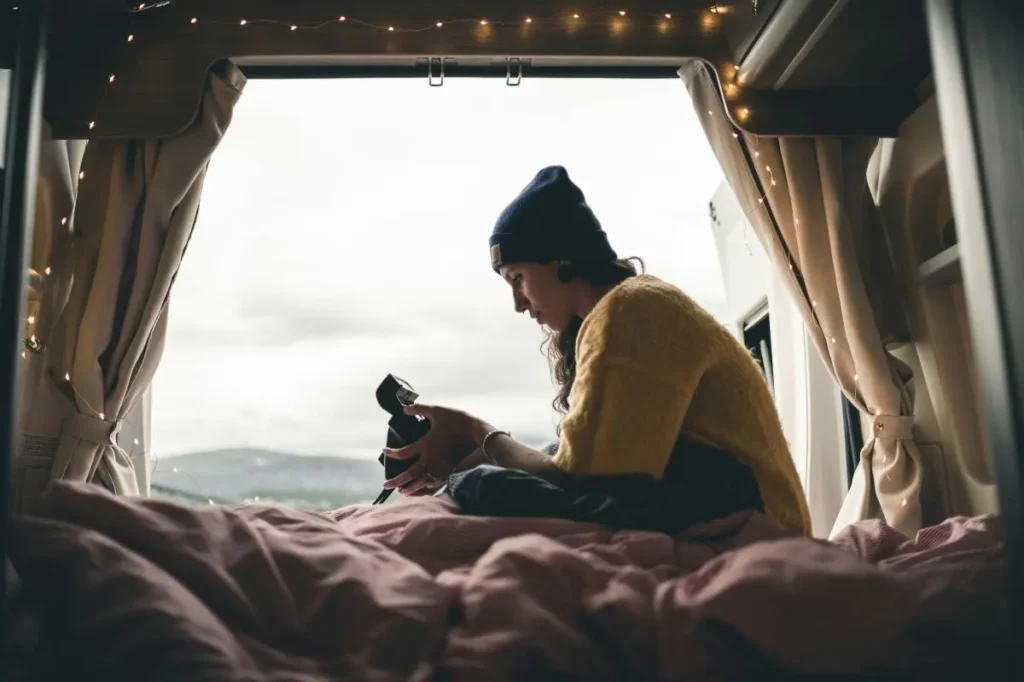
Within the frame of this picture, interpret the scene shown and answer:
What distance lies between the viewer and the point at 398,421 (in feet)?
4.39

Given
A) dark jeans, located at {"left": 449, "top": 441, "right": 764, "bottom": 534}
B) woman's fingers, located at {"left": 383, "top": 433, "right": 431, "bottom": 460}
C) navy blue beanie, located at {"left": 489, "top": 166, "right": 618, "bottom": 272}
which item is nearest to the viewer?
dark jeans, located at {"left": 449, "top": 441, "right": 764, "bottom": 534}

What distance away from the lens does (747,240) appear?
2.15 meters

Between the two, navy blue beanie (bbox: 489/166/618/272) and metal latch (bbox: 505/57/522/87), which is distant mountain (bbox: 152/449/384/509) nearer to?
navy blue beanie (bbox: 489/166/618/272)

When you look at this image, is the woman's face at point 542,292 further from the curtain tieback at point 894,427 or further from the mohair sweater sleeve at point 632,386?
the curtain tieback at point 894,427

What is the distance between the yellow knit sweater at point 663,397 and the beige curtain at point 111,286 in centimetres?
114

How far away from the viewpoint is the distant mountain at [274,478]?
1845 mm

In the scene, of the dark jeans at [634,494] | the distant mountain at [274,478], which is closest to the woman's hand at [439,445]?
the dark jeans at [634,494]

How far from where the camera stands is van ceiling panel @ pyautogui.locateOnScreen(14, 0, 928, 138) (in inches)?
69.1

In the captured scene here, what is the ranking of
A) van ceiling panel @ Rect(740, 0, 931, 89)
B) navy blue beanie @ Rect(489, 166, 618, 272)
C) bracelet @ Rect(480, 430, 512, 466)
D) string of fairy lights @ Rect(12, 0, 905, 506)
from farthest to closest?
string of fairy lights @ Rect(12, 0, 905, 506), van ceiling panel @ Rect(740, 0, 931, 89), navy blue beanie @ Rect(489, 166, 618, 272), bracelet @ Rect(480, 430, 512, 466)

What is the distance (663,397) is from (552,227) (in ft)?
1.54

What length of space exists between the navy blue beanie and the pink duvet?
789 millimetres

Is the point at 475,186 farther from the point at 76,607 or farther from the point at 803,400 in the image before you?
the point at 76,607

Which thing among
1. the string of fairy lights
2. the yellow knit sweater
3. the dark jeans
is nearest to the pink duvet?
the dark jeans

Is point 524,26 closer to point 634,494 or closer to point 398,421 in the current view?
point 398,421
